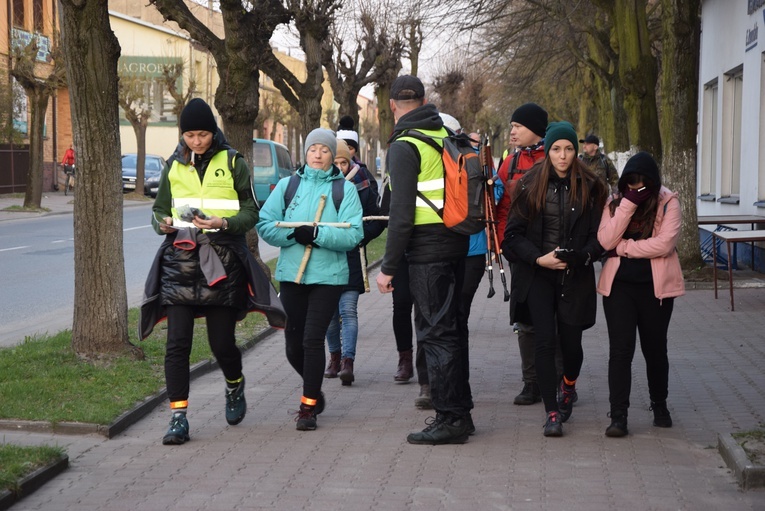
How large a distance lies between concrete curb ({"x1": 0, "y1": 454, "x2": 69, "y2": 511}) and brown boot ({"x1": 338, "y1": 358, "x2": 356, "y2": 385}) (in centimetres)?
286

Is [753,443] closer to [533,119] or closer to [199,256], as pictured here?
[533,119]

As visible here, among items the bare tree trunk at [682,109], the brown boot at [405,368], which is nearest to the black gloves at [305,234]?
the brown boot at [405,368]

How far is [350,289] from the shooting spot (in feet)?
28.6

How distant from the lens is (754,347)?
399 inches

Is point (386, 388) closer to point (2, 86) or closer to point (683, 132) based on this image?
point (683, 132)

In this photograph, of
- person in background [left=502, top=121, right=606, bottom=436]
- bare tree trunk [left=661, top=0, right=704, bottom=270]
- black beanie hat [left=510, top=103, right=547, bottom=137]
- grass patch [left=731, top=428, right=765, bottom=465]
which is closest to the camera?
grass patch [left=731, top=428, right=765, bottom=465]

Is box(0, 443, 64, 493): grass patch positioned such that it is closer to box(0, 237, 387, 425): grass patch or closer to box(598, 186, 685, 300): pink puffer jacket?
box(0, 237, 387, 425): grass patch

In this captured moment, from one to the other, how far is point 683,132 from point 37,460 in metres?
12.1

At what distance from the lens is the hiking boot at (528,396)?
7.62 m

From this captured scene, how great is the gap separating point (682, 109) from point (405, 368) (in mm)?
8842

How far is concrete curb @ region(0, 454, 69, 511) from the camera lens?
520 cm

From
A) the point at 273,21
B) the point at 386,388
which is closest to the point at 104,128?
the point at 386,388

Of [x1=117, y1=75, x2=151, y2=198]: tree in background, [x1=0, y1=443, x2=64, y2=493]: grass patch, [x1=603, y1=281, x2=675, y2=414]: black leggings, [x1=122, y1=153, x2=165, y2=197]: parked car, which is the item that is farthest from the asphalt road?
[x1=122, y1=153, x2=165, y2=197]: parked car

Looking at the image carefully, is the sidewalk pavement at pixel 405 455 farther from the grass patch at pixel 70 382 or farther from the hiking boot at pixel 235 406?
the grass patch at pixel 70 382
